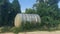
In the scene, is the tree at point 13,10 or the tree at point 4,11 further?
the tree at point 13,10

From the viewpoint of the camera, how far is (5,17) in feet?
62.2

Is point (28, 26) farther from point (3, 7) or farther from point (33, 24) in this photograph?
point (3, 7)

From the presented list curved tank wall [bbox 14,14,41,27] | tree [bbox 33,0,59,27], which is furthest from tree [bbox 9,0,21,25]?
curved tank wall [bbox 14,14,41,27]

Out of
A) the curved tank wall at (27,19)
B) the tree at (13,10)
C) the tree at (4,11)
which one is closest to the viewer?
the curved tank wall at (27,19)

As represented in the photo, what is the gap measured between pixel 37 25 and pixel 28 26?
1.31m

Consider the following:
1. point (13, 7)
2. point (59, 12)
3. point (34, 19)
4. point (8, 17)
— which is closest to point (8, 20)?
point (8, 17)

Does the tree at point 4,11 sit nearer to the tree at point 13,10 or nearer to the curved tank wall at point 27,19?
the tree at point 13,10

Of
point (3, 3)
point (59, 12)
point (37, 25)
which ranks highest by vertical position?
point (3, 3)

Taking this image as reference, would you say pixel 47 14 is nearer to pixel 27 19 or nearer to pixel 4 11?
pixel 27 19

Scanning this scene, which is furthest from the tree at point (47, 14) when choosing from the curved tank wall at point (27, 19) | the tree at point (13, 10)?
the tree at point (13, 10)

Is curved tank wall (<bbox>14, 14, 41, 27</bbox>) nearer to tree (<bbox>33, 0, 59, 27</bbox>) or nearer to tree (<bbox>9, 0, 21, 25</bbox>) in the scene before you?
tree (<bbox>33, 0, 59, 27</bbox>)

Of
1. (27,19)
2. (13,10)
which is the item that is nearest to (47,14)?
(27,19)

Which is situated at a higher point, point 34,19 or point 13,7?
point 13,7

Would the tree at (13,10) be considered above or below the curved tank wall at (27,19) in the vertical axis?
above
